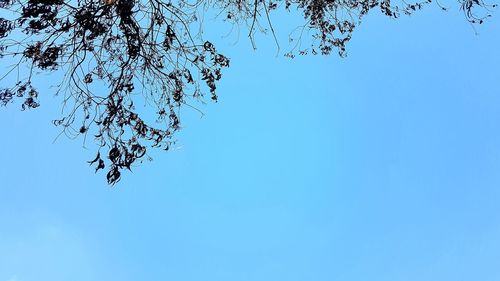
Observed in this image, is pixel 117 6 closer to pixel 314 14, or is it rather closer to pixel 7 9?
pixel 7 9

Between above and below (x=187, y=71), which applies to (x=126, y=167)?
below

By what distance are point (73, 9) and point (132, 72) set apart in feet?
2.85

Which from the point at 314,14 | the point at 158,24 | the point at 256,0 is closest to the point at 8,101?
the point at 158,24

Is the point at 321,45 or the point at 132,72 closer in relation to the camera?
the point at 132,72

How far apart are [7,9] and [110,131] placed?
60.3 inches

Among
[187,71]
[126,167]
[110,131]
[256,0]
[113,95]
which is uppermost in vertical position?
[256,0]

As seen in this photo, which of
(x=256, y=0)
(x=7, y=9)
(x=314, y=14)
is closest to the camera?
(x=7, y=9)

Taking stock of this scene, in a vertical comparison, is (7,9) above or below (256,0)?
below

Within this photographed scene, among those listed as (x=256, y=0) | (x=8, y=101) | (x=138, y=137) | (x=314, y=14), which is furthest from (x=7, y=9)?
(x=314, y=14)

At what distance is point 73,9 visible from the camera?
205 inches

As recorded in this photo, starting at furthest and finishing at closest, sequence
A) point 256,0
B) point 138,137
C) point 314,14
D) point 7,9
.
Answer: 1. point 314,14
2. point 256,0
3. point 138,137
4. point 7,9

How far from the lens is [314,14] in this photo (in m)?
6.74

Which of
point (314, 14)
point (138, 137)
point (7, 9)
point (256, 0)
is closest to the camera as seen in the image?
point (7, 9)

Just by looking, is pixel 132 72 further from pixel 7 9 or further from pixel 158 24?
pixel 7 9
